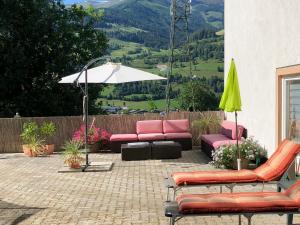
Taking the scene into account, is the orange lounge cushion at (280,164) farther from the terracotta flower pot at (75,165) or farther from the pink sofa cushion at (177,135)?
the pink sofa cushion at (177,135)

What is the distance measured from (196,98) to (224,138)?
20.3ft

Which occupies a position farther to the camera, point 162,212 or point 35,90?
point 35,90

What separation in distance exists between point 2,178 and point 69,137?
5745 millimetres

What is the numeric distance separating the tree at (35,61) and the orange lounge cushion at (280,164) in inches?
633

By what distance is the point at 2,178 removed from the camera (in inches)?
465

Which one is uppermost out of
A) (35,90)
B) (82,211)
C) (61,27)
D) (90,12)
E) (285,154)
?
(90,12)

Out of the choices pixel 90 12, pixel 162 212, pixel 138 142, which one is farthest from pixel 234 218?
pixel 90 12

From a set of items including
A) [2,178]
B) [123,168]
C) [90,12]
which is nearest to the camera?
[2,178]

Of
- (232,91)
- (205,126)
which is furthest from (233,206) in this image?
(205,126)

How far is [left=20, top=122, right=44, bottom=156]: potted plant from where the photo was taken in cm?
1606

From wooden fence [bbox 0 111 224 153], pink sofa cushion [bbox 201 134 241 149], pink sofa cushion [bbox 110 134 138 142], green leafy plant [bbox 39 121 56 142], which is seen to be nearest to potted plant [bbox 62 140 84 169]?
pink sofa cushion [bbox 110 134 138 142]

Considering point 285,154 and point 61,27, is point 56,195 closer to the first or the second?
point 285,154

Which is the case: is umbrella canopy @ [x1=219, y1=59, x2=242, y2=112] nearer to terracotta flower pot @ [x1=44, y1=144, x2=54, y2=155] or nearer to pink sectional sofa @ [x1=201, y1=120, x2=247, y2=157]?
pink sectional sofa @ [x1=201, y1=120, x2=247, y2=157]

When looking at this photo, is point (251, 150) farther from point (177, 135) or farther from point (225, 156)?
point (177, 135)
